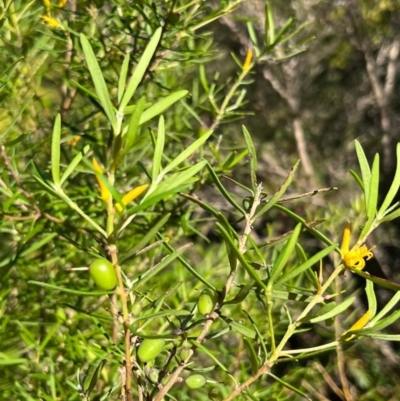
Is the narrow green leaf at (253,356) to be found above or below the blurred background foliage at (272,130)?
above

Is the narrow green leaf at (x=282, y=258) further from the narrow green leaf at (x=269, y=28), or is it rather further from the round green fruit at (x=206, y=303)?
the narrow green leaf at (x=269, y=28)

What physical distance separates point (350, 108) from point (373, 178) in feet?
9.29

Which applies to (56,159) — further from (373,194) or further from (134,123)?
(373,194)

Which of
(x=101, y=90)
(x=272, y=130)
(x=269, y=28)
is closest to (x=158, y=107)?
(x=101, y=90)

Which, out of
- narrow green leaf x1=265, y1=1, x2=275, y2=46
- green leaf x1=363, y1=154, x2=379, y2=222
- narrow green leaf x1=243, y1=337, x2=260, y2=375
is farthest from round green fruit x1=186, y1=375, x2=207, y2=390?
narrow green leaf x1=265, y1=1, x2=275, y2=46

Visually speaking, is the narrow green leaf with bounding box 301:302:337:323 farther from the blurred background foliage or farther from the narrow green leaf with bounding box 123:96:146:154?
the blurred background foliage

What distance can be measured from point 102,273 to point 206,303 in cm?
9

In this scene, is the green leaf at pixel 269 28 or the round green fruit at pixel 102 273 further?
the green leaf at pixel 269 28

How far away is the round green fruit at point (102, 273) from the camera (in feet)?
0.83

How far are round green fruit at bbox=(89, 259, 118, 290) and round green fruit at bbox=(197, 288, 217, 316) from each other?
8 cm

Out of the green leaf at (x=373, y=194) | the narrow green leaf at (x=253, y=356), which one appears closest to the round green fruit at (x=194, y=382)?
the narrow green leaf at (x=253, y=356)

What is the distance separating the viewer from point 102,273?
0.25 m

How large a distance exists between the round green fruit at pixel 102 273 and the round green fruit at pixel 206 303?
0.08 metres

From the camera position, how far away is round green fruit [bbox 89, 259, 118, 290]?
0.25 metres
